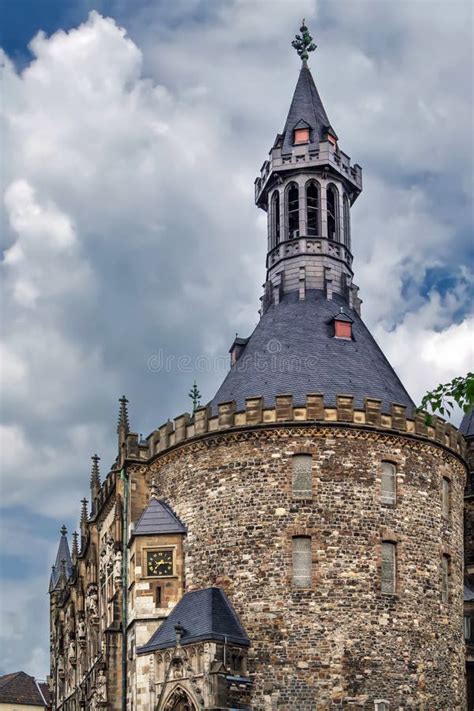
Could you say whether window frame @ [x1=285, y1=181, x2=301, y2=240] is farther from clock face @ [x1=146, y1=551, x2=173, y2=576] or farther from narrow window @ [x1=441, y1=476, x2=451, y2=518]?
clock face @ [x1=146, y1=551, x2=173, y2=576]

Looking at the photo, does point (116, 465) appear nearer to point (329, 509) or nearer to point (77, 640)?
point (329, 509)

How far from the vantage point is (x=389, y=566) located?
138 feet

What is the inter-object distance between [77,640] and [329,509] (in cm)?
2483

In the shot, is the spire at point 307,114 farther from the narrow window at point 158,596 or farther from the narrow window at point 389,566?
the narrow window at point 158,596

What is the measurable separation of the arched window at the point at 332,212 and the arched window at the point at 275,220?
231 centimetres

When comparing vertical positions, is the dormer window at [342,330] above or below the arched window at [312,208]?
below

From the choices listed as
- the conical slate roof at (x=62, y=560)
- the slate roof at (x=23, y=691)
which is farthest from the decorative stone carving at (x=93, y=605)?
the slate roof at (x=23, y=691)

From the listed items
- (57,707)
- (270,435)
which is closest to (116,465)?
(270,435)

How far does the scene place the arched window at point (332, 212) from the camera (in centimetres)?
5247

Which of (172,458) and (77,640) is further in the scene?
(77,640)

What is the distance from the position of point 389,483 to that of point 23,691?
66567 mm

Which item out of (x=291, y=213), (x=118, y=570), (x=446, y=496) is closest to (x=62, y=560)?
(x=118, y=570)

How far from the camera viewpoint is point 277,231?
53.2 meters

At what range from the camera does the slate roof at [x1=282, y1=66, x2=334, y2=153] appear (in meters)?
54.6
